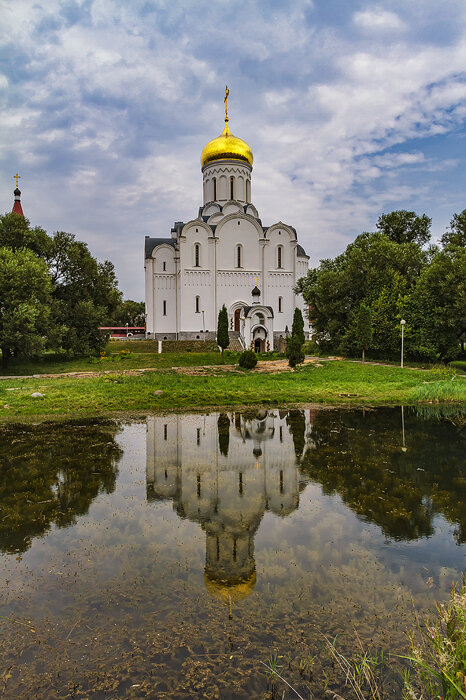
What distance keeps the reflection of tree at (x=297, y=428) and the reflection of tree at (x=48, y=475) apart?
3.42m

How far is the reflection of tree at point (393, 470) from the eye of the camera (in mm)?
5363

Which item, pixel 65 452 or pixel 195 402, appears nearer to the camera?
pixel 65 452

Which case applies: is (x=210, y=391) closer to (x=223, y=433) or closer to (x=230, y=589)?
(x=223, y=433)

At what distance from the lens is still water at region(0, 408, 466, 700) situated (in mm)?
2949

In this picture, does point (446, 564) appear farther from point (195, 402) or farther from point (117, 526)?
point (195, 402)

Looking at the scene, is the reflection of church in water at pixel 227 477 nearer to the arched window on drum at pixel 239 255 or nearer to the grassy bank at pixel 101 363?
the grassy bank at pixel 101 363

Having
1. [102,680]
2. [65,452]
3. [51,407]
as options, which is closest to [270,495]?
[102,680]

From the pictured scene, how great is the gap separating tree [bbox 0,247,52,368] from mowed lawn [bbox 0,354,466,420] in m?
2.56

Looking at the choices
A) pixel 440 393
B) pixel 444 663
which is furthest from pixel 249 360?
pixel 444 663

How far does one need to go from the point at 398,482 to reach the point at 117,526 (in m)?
4.06

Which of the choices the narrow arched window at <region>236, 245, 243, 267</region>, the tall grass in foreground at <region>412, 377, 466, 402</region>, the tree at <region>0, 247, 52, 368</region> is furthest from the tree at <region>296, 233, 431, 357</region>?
the tree at <region>0, 247, 52, 368</region>

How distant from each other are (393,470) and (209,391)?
27.0 feet

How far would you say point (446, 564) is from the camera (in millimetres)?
4199

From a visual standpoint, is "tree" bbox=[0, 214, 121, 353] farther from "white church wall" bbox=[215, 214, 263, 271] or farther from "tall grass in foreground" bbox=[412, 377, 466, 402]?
"tall grass in foreground" bbox=[412, 377, 466, 402]
